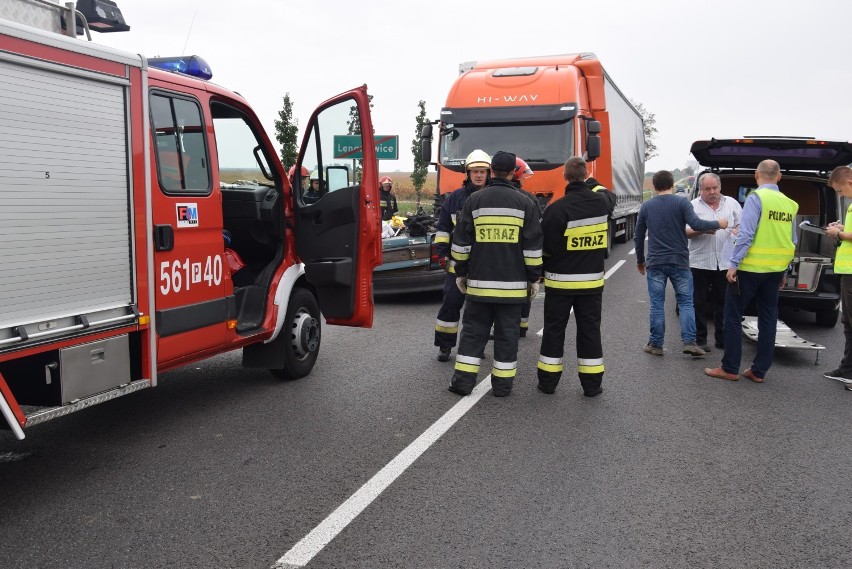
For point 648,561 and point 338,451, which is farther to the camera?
point 338,451

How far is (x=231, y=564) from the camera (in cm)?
317

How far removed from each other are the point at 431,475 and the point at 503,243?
206 centimetres

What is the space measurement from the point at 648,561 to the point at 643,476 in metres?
1.02

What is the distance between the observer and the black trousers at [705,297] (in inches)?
299

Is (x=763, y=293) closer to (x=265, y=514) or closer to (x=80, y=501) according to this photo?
(x=265, y=514)

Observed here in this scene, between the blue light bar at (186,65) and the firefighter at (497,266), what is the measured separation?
2.14 m

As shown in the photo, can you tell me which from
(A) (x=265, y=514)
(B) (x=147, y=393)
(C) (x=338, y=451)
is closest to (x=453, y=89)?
(B) (x=147, y=393)

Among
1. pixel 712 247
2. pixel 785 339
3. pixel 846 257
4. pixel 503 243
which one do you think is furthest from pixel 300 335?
pixel 785 339

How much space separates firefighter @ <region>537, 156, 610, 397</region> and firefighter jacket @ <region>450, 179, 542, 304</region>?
0.20 meters

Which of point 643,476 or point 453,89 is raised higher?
point 453,89

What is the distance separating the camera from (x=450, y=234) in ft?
21.7

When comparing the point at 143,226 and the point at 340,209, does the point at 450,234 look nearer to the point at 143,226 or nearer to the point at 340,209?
the point at 340,209

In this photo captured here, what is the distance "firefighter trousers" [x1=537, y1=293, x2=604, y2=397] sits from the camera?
18.9ft

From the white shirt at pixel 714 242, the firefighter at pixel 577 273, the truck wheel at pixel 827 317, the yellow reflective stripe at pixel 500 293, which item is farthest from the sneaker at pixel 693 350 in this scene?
the truck wheel at pixel 827 317
